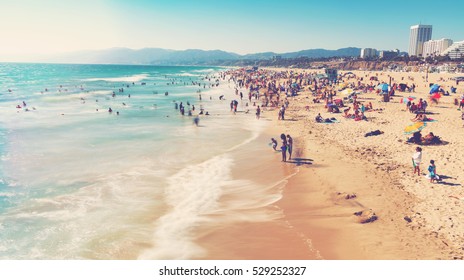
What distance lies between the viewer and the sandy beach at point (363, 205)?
7.94 meters

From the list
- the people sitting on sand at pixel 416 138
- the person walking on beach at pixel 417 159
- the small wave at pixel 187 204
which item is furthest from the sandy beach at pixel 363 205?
the small wave at pixel 187 204

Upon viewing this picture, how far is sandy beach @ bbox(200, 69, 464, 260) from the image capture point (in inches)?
313

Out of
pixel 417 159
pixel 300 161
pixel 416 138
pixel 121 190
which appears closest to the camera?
pixel 417 159

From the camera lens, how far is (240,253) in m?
8.08

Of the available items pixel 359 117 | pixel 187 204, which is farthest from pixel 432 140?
pixel 187 204

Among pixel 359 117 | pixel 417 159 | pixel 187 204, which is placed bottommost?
pixel 187 204

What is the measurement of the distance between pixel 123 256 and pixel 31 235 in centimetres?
327

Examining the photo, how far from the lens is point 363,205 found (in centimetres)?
1020

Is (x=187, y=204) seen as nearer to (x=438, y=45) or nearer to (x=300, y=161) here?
(x=300, y=161)

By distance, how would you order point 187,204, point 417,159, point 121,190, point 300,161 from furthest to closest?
point 300,161
point 121,190
point 417,159
point 187,204

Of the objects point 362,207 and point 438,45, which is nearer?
point 362,207

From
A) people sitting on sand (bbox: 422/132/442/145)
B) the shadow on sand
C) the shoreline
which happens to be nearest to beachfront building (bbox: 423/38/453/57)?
people sitting on sand (bbox: 422/132/442/145)
